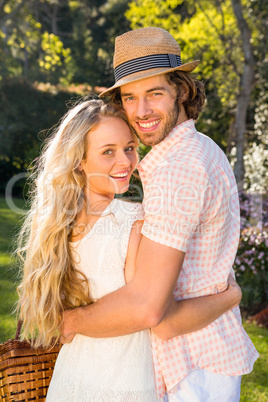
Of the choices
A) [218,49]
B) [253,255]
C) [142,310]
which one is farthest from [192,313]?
[218,49]

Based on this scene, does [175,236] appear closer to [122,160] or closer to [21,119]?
[122,160]

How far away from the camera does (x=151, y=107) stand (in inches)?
79.3

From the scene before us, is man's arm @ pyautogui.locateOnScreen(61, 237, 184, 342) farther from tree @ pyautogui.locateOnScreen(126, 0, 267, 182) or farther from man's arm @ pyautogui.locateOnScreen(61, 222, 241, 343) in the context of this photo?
tree @ pyautogui.locateOnScreen(126, 0, 267, 182)

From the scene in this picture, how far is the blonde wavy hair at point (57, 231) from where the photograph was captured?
1.89m

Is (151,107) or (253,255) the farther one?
(253,255)

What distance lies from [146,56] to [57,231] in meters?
0.80

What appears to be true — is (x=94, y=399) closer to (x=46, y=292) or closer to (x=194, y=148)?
(x=46, y=292)

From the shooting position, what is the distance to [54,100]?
17594mm

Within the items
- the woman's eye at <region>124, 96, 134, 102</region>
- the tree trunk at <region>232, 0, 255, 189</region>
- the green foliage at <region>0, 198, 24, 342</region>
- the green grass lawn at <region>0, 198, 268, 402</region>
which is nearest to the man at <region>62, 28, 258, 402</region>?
the woman's eye at <region>124, 96, 134, 102</region>

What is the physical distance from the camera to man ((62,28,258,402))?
1.58 metres

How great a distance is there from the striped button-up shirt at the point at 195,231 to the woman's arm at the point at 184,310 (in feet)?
0.14

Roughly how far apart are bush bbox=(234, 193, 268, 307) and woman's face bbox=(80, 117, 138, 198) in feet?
14.0

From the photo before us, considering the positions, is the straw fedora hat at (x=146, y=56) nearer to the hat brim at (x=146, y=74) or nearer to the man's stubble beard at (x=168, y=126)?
the hat brim at (x=146, y=74)

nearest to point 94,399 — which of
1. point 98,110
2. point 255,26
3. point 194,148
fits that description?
point 194,148
